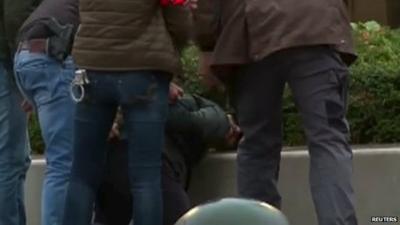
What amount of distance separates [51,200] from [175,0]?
1213mm

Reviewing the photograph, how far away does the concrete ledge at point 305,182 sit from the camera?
6.26 metres

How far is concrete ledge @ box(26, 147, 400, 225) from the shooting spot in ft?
20.5

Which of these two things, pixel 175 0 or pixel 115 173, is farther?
pixel 115 173

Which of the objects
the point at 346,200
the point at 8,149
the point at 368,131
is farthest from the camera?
the point at 368,131

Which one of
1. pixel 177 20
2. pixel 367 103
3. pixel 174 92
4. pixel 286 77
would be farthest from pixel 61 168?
pixel 367 103

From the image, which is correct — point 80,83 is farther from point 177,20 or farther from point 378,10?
point 378,10

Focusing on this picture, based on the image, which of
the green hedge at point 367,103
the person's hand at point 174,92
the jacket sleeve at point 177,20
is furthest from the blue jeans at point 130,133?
the green hedge at point 367,103

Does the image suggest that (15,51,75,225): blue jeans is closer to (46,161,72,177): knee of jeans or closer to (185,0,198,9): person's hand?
(46,161,72,177): knee of jeans

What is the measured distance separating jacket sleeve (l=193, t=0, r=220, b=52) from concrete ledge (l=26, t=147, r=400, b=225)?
117 cm

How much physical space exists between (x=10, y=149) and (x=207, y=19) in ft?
4.55

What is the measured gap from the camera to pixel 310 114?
16.5 ft

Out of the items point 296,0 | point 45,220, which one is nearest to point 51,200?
point 45,220

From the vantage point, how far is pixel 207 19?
5.32 m

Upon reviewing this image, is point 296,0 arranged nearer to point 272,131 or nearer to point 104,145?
point 272,131
